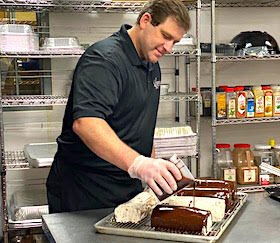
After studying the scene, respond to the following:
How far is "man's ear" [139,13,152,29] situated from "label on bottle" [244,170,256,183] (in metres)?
1.67

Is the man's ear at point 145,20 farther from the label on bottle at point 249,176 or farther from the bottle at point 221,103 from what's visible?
the label on bottle at point 249,176

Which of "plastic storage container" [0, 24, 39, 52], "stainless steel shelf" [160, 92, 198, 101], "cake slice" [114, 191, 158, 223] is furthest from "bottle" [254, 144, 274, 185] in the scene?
"cake slice" [114, 191, 158, 223]

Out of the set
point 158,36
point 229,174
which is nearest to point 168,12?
point 158,36

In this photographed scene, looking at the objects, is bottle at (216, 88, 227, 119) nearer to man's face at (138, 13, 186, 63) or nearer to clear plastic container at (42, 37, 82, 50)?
clear plastic container at (42, 37, 82, 50)

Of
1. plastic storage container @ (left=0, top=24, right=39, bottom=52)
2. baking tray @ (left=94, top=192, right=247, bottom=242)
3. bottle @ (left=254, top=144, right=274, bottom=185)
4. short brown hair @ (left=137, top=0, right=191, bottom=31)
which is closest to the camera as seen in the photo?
baking tray @ (left=94, top=192, right=247, bottom=242)

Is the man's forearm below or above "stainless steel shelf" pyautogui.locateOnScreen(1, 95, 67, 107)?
below

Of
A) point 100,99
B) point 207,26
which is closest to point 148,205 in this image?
point 100,99

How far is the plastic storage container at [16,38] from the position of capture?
2.70 meters

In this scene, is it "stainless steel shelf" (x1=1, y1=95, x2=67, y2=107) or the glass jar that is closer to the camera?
"stainless steel shelf" (x1=1, y1=95, x2=67, y2=107)

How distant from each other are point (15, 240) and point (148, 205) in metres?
1.74

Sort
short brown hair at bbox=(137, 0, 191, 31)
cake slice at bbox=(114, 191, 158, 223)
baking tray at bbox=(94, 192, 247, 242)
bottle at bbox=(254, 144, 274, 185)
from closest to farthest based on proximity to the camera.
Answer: baking tray at bbox=(94, 192, 247, 242), cake slice at bbox=(114, 191, 158, 223), short brown hair at bbox=(137, 0, 191, 31), bottle at bbox=(254, 144, 274, 185)

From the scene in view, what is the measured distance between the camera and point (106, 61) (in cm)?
175

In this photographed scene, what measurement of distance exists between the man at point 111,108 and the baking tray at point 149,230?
0.24 meters

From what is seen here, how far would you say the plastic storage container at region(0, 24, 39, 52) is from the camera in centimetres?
270
